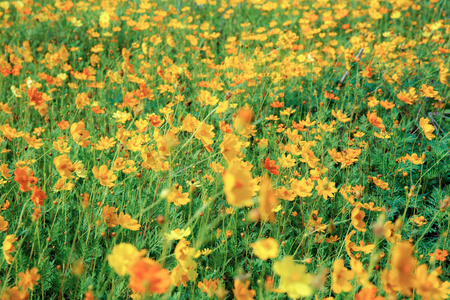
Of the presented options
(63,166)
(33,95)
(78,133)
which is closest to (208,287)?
(63,166)

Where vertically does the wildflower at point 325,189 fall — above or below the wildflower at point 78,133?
below

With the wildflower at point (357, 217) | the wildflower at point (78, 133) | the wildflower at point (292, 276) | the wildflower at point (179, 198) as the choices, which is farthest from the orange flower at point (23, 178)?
the wildflower at point (357, 217)

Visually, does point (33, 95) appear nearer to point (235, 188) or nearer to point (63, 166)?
point (63, 166)

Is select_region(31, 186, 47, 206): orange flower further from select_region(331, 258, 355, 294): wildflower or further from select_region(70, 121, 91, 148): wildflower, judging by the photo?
select_region(331, 258, 355, 294): wildflower

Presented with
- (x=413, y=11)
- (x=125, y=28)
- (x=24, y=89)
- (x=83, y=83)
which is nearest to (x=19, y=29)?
(x=125, y=28)

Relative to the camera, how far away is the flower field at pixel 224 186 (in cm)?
92

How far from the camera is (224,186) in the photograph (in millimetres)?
844

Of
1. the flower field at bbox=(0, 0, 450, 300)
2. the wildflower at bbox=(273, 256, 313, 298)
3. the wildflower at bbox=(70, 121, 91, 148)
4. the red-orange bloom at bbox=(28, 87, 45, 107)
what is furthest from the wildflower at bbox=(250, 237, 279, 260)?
the red-orange bloom at bbox=(28, 87, 45, 107)

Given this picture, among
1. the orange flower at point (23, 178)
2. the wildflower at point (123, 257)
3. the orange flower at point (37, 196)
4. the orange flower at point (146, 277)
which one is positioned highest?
the orange flower at point (146, 277)

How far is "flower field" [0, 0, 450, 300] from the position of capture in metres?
0.92

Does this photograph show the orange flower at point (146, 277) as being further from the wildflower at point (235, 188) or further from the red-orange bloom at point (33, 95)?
the red-orange bloom at point (33, 95)

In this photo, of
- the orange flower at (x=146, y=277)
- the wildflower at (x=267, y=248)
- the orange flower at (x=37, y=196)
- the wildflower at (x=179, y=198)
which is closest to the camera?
the orange flower at (x=146, y=277)

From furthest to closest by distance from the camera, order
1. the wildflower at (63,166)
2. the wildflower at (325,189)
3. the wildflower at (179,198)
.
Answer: the wildflower at (325,189), the wildflower at (179,198), the wildflower at (63,166)

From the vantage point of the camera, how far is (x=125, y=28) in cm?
403
